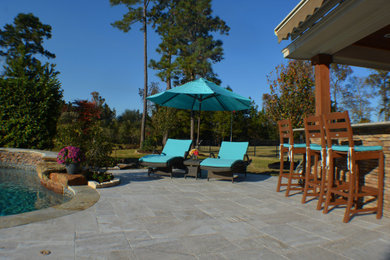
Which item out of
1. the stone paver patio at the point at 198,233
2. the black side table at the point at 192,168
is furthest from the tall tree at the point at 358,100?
the stone paver patio at the point at 198,233

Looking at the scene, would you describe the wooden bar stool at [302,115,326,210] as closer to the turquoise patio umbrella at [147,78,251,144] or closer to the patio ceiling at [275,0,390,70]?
the patio ceiling at [275,0,390,70]

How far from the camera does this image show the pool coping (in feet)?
8.16

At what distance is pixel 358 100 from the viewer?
25328 millimetres

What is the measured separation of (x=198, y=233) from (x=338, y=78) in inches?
980

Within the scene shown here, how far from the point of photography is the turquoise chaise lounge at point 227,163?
527 centimetres

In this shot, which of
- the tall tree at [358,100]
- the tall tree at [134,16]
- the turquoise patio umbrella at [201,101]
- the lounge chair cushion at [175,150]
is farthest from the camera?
the tall tree at [358,100]

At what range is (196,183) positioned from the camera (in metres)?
5.36

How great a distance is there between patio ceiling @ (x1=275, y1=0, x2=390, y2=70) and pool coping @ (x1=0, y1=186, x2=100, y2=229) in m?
4.03

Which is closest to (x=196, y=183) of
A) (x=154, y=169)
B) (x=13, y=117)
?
(x=154, y=169)

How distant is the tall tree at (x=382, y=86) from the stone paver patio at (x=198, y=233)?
988 inches

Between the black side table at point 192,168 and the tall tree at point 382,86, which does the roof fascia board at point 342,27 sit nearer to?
the black side table at point 192,168

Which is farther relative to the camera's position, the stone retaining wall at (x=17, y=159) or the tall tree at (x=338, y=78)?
the tall tree at (x=338, y=78)

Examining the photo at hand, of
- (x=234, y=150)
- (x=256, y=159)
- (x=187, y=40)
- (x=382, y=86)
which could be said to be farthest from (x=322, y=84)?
(x=382, y=86)

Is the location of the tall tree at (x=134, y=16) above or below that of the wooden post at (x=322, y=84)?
above
